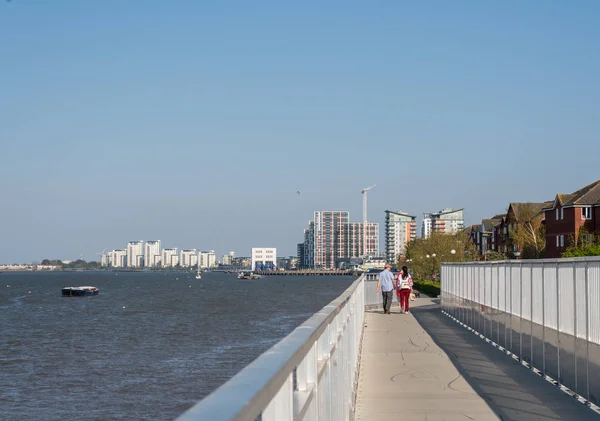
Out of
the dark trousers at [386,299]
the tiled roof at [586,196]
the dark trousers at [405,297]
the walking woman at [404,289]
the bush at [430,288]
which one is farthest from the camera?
the tiled roof at [586,196]

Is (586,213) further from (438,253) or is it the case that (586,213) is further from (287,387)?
(287,387)

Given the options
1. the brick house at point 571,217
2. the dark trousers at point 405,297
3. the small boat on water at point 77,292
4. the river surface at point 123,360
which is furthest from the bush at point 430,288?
the small boat on water at point 77,292

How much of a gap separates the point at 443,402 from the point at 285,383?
802 cm

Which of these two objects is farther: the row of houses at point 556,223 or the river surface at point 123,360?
the row of houses at point 556,223

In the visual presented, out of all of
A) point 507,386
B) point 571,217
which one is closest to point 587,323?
point 507,386

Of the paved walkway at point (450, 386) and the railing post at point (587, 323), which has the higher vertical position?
the railing post at point (587, 323)

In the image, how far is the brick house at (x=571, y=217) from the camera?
210 ft

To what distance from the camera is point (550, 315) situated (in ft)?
40.2

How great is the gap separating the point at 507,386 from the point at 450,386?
831mm

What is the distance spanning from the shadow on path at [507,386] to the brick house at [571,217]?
48.0 m

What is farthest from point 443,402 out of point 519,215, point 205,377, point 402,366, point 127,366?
point 519,215

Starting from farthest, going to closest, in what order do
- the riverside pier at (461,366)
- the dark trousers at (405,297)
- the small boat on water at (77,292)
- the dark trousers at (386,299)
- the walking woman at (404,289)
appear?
1. the small boat on water at (77,292)
2. the dark trousers at (405,297)
3. the walking woman at (404,289)
4. the dark trousers at (386,299)
5. the riverside pier at (461,366)

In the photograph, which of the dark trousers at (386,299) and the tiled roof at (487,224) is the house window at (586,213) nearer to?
the dark trousers at (386,299)

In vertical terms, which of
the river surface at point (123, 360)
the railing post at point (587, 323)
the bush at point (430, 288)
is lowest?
the river surface at point (123, 360)
